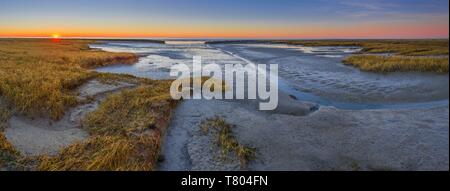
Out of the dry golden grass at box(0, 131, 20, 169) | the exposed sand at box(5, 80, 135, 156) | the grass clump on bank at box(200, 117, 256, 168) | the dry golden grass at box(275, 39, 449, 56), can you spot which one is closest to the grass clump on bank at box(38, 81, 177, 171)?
the exposed sand at box(5, 80, 135, 156)

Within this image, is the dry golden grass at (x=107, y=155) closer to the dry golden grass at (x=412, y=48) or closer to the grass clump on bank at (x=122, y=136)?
the grass clump on bank at (x=122, y=136)

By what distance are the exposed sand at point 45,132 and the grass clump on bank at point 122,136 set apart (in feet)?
1.75

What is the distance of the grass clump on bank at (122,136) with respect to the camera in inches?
351

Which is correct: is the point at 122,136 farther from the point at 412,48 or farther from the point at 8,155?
the point at 412,48

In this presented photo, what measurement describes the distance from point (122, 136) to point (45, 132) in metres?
2.90

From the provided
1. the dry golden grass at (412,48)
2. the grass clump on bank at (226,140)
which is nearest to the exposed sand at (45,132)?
the grass clump on bank at (226,140)

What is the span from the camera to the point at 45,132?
11.7 meters

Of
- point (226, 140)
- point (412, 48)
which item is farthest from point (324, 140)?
point (412, 48)

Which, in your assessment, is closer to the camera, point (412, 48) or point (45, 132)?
point (45, 132)

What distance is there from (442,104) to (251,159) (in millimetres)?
8852

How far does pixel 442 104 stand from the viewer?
44.2ft

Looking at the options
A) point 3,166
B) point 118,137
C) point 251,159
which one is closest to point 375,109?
point 251,159

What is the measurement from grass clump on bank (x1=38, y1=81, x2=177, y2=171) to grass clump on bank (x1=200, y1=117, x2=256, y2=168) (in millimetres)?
1732
